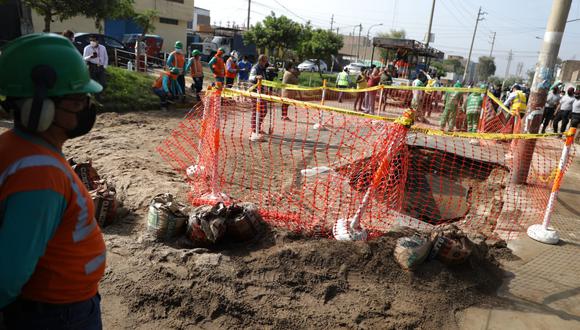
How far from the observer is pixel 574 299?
365cm

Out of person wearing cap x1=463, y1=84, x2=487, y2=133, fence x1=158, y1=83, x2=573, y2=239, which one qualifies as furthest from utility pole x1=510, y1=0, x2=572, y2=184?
person wearing cap x1=463, y1=84, x2=487, y2=133

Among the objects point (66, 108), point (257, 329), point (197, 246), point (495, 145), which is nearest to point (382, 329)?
point (257, 329)

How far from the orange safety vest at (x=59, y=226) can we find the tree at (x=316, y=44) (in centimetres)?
3300

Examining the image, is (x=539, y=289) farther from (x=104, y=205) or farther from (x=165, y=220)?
(x=104, y=205)

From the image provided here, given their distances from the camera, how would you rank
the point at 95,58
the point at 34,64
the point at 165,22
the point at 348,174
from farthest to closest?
the point at 165,22 < the point at 95,58 < the point at 348,174 < the point at 34,64

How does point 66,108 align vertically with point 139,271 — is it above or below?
above

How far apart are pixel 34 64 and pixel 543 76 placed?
7.34 m

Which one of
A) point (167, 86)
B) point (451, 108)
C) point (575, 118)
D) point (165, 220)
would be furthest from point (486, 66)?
point (165, 220)

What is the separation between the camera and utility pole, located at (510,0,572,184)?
6.36m

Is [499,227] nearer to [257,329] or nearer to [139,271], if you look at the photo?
[257,329]

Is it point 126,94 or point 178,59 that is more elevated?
point 178,59

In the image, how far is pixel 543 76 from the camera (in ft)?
21.4

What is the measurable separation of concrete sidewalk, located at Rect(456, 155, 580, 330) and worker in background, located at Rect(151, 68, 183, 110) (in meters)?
9.33

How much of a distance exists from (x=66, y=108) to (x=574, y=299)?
4358mm
